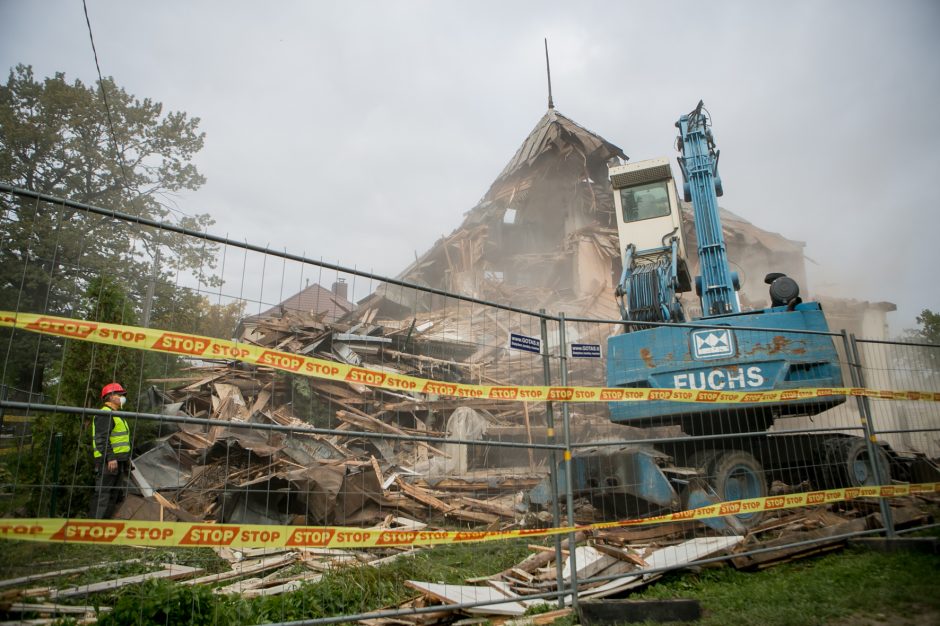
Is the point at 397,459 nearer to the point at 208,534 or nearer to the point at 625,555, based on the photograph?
the point at 625,555

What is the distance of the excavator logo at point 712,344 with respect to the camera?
6.95 metres

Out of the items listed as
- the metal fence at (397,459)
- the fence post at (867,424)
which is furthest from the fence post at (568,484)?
the fence post at (867,424)

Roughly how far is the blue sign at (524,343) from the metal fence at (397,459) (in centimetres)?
5

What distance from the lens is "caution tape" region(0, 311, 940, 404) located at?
117 inches

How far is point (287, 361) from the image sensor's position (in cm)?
358

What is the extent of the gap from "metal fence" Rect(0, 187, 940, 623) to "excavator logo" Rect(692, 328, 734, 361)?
162 mm

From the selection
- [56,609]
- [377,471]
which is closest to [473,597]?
[56,609]

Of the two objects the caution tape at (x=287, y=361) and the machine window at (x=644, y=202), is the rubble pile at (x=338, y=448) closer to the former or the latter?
the caution tape at (x=287, y=361)

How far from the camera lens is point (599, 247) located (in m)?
22.2

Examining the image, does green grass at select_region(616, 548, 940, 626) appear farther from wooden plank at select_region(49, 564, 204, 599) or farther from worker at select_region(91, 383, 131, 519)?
worker at select_region(91, 383, 131, 519)

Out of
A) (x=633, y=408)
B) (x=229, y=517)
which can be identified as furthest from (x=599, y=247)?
(x=229, y=517)

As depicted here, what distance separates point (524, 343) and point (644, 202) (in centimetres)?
585

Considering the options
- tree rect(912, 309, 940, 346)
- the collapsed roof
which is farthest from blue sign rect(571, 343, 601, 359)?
tree rect(912, 309, 940, 346)

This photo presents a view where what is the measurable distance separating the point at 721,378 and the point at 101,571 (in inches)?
285
